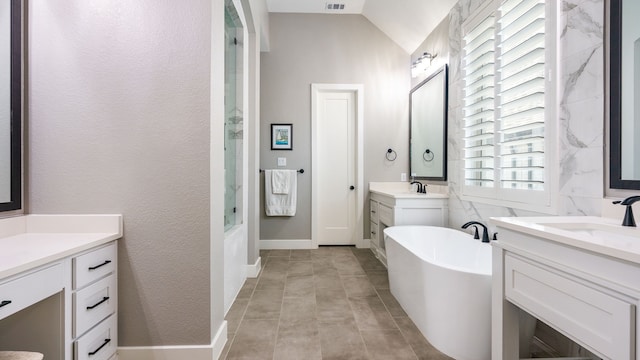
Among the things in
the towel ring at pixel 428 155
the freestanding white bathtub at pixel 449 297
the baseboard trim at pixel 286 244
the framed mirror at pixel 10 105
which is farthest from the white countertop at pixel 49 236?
the towel ring at pixel 428 155

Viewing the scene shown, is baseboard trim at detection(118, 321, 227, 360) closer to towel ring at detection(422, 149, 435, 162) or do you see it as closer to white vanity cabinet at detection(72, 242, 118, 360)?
white vanity cabinet at detection(72, 242, 118, 360)

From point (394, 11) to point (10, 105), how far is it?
11.9 ft

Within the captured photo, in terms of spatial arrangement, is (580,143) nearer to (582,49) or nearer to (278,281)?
(582,49)

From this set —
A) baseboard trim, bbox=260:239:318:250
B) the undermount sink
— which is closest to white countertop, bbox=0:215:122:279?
the undermount sink

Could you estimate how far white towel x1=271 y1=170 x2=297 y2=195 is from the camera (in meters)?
3.95

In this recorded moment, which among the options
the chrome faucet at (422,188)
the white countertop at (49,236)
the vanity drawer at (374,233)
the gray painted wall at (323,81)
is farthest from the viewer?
the gray painted wall at (323,81)

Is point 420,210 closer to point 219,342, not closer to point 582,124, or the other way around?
point 582,124

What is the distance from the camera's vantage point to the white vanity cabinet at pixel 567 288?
0.77 metres

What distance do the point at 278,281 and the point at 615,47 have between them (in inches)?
111

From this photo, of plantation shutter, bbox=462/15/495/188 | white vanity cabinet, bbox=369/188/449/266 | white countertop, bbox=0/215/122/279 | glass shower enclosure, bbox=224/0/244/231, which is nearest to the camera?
white countertop, bbox=0/215/122/279

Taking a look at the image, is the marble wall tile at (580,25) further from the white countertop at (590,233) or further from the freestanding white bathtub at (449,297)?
the freestanding white bathtub at (449,297)

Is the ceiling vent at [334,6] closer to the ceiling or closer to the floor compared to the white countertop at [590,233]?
closer to the ceiling

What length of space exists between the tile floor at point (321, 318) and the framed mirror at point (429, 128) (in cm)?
131

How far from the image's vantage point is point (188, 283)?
5.12ft
